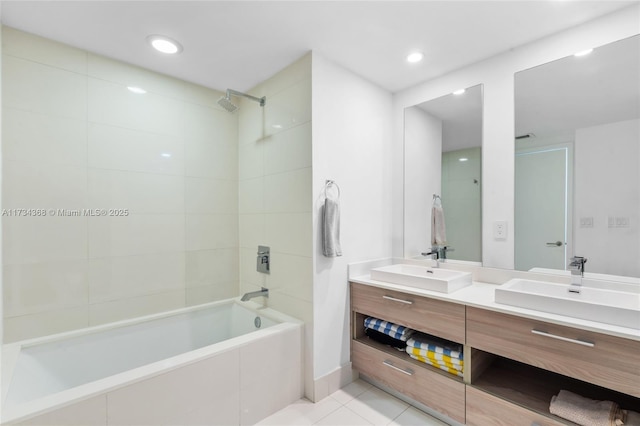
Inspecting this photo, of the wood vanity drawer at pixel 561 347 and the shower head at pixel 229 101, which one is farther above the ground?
the shower head at pixel 229 101

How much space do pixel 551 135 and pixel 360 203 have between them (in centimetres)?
131

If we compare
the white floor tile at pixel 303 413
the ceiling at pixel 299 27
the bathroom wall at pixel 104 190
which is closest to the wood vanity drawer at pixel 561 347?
the white floor tile at pixel 303 413

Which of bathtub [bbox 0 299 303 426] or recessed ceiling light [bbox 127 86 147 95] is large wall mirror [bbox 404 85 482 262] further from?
recessed ceiling light [bbox 127 86 147 95]

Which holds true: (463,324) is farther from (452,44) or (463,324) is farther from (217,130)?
(217,130)

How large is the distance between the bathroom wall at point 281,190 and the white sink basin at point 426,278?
548 millimetres

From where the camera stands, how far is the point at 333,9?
62.7 inches

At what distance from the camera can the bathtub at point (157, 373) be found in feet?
4.24

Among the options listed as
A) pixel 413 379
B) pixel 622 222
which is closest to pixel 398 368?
pixel 413 379

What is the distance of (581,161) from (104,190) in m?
3.08

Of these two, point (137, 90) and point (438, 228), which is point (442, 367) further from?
point (137, 90)

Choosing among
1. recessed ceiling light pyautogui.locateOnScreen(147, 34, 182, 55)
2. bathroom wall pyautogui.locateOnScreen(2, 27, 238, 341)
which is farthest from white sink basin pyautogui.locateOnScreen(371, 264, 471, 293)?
recessed ceiling light pyautogui.locateOnScreen(147, 34, 182, 55)

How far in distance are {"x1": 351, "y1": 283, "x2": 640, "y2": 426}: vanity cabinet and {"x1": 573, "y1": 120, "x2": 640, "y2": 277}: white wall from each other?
0.66 metres

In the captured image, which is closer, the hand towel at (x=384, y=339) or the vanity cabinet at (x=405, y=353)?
the vanity cabinet at (x=405, y=353)

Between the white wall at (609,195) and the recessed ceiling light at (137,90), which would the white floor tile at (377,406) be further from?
the recessed ceiling light at (137,90)
